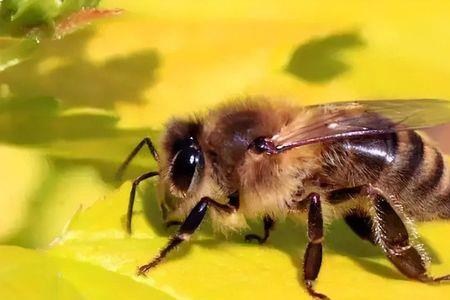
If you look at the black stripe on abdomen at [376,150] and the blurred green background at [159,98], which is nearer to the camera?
the blurred green background at [159,98]

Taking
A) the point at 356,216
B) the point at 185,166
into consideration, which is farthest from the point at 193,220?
the point at 356,216

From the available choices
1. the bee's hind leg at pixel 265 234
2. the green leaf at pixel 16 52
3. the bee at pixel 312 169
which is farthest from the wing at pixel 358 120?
the green leaf at pixel 16 52

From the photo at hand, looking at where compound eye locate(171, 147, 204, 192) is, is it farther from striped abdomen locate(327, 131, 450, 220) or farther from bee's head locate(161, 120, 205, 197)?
striped abdomen locate(327, 131, 450, 220)

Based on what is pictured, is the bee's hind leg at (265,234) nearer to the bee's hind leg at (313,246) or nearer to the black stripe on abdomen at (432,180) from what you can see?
the bee's hind leg at (313,246)

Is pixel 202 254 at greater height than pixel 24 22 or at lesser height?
lesser

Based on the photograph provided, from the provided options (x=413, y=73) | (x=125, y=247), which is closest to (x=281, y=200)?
(x=125, y=247)

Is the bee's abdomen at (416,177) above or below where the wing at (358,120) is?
below

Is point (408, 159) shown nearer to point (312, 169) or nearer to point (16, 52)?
point (312, 169)

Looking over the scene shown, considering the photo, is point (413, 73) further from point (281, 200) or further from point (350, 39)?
point (281, 200)
